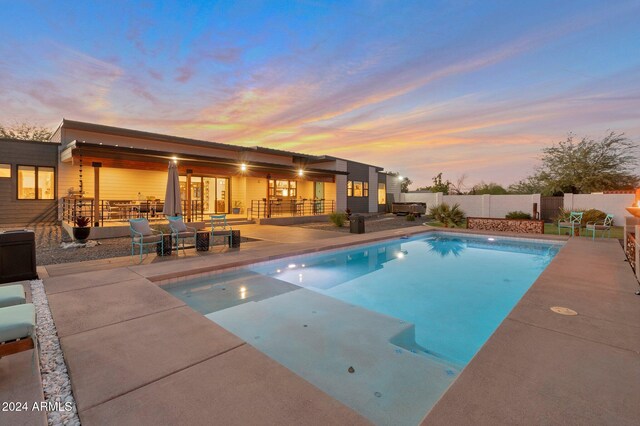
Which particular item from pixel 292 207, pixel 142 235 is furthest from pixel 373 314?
pixel 292 207

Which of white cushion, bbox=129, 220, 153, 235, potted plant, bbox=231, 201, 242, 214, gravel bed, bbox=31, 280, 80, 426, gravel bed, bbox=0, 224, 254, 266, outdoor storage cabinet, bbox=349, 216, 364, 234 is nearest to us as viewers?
gravel bed, bbox=31, 280, 80, 426

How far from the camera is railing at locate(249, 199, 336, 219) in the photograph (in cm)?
1664

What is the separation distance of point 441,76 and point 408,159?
16.9 meters

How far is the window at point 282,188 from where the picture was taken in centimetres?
1850

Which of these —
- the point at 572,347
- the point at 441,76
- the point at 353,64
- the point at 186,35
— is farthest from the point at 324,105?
the point at 572,347

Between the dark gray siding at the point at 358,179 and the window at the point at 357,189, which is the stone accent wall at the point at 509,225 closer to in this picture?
the dark gray siding at the point at 358,179

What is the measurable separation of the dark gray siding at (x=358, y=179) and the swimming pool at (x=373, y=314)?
13.1 m

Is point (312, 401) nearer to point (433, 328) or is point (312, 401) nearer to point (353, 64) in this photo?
point (433, 328)

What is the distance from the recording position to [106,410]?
1.86 metres

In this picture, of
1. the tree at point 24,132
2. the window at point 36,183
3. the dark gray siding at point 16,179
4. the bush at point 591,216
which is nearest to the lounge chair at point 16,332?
the dark gray siding at point 16,179

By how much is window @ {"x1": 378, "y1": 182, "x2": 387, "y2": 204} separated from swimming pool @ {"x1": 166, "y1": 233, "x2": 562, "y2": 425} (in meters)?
16.3

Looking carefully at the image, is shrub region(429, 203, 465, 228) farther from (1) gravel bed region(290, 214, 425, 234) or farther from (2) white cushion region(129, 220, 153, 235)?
(2) white cushion region(129, 220, 153, 235)

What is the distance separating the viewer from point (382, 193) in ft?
83.6

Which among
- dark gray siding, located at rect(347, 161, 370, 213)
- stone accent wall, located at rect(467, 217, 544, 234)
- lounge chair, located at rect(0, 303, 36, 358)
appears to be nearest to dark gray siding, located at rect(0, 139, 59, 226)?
lounge chair, located at rect(0, 303, 36, 358)
